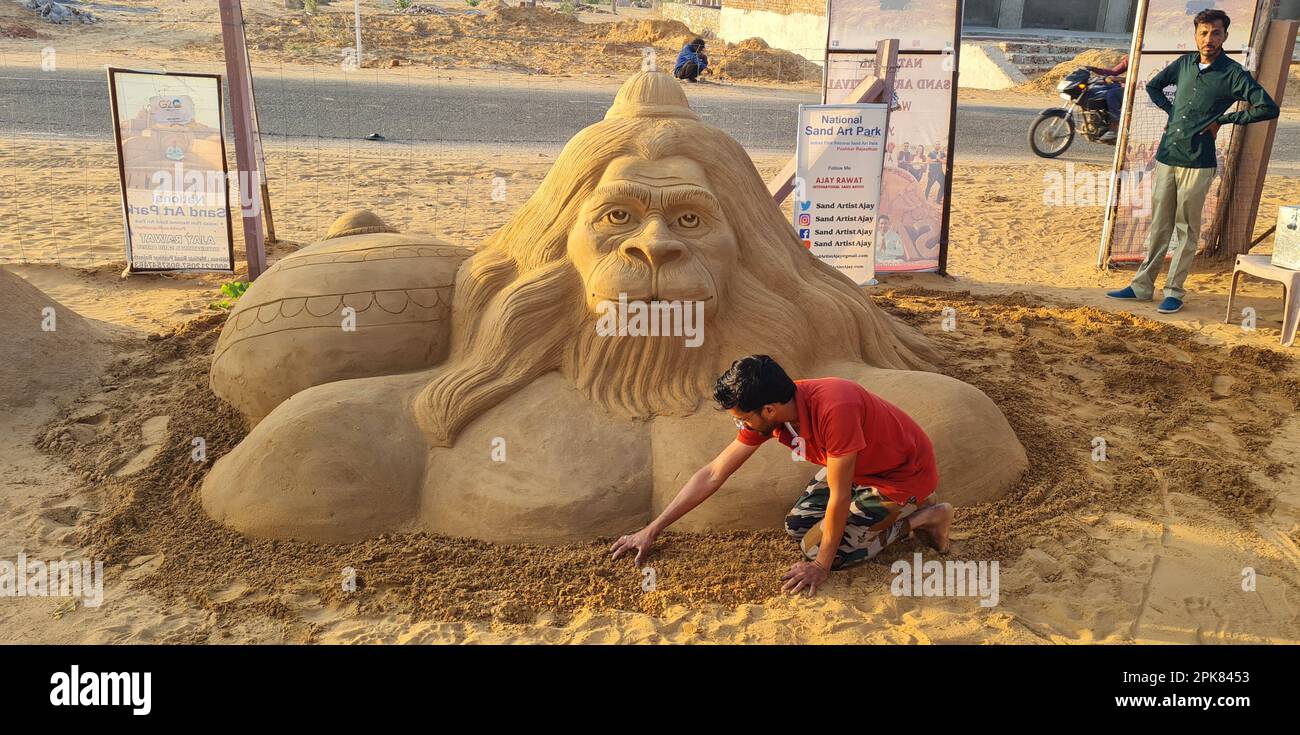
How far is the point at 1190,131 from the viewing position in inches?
251

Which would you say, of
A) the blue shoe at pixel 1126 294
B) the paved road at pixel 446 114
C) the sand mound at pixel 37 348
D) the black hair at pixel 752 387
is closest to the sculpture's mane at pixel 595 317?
the black hair at pixel 752 387

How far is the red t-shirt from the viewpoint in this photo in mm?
3008

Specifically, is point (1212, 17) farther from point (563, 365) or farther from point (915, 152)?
point (563, 365)

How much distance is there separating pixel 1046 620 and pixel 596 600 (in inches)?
58.1

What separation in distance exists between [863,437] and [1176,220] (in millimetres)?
4793

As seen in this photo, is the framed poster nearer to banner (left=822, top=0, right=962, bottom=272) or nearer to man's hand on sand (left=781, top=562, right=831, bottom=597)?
banner (left=822, top=0, right=962, bottom=272)

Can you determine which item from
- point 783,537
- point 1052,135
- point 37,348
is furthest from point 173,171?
point 1052,135

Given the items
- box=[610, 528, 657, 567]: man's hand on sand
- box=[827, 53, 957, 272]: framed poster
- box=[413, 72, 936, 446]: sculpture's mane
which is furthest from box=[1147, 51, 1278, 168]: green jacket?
box=[610, 528, 657, 567]: man's hand on sand

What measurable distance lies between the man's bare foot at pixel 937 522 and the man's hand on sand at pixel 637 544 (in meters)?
0.93

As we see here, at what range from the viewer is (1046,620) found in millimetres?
3244

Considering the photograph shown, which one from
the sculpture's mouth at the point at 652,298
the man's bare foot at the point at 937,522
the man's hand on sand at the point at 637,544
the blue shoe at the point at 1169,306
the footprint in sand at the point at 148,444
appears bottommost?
the footprint in sand at the point at 148,444

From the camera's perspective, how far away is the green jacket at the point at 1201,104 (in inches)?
243

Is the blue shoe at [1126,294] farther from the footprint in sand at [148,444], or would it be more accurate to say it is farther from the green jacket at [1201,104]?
the footprint in sand at [148,444]

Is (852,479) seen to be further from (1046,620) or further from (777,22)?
(777,22)
